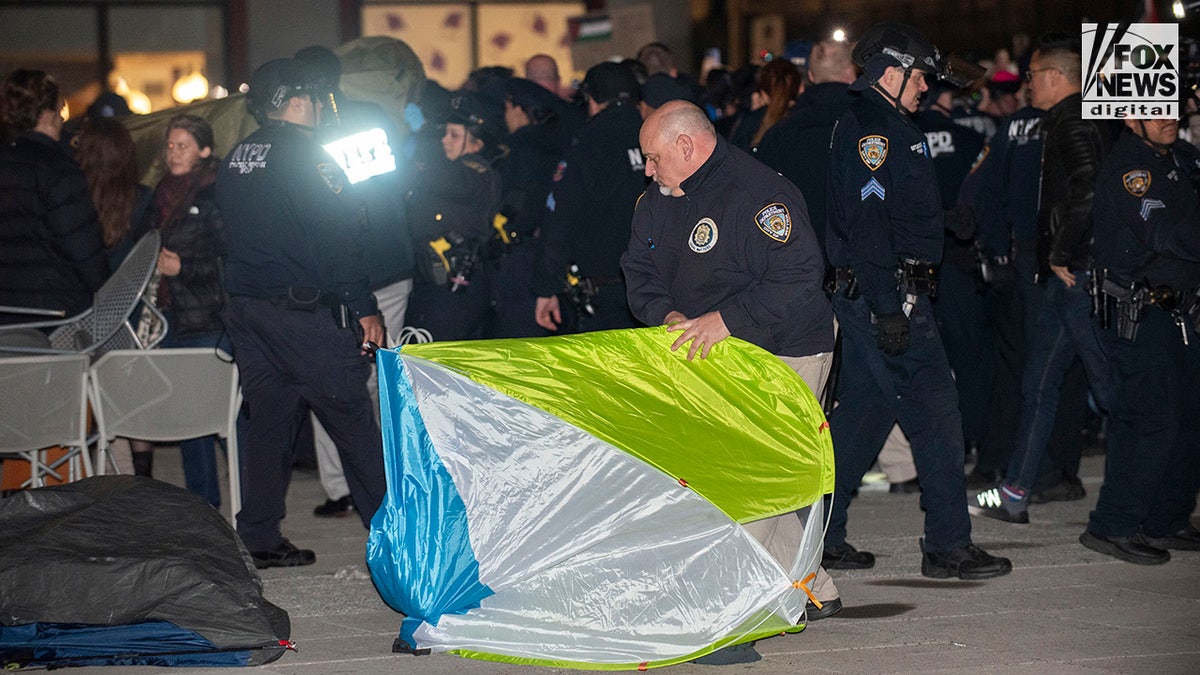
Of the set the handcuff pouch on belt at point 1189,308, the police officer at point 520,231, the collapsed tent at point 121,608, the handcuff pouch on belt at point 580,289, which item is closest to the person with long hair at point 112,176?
Result: the police officer at point 520,231

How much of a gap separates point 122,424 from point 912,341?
3.79 m

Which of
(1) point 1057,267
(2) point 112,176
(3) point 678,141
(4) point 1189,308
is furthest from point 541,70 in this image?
(3) point 678,141

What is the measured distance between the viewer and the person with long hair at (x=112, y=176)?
8.35 meters

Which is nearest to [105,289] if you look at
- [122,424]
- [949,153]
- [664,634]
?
[122,424]

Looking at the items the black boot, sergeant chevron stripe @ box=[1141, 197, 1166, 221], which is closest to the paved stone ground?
the black boot

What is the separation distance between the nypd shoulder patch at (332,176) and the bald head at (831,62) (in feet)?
9.04

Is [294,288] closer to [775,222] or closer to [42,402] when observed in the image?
[42,402]

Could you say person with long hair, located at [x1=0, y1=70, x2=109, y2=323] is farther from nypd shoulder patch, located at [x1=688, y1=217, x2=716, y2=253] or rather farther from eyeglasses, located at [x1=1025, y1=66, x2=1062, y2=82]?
eyeglasses, located at [x1=1025, y1=66, x2=1062, y2=82]

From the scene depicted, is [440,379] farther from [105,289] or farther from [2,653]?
[105,289]

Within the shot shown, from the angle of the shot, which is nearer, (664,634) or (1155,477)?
(664,634)

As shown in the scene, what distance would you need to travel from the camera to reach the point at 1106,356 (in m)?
7.38

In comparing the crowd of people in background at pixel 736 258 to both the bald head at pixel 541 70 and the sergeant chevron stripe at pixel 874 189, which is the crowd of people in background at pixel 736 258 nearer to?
the sergeant chevron stripe at pixel 874 189

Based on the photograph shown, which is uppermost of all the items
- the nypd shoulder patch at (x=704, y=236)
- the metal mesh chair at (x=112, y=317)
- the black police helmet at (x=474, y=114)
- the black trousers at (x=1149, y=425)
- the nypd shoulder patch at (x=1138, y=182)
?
the black police helmet at (x=474, y=114)

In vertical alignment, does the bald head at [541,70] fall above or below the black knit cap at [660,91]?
above
